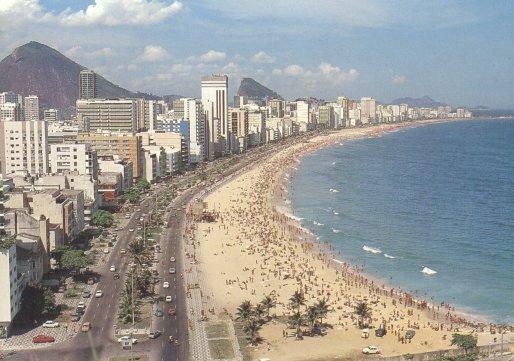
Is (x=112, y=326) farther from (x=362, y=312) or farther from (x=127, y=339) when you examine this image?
(x=362, y=312)

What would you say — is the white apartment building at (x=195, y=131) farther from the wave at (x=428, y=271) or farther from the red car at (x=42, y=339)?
the red car at (x=42, y=339)

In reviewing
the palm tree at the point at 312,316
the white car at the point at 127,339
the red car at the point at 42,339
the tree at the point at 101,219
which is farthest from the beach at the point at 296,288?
the red car at the point at 42,339

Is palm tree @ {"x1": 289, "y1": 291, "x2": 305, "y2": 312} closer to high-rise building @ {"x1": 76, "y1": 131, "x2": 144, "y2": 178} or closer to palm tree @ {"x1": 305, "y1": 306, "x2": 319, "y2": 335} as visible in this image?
palm tree @ {"x1": 305, "y1": 306, "x2": 319, "y2": 335}

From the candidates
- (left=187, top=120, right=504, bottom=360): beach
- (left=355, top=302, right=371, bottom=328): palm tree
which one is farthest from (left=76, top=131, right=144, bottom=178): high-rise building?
(left=355, top=302, right=371, bottom=328): palm tree

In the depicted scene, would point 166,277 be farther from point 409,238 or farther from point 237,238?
point 409,238

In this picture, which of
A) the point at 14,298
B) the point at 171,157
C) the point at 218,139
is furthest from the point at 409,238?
the point at 218,139

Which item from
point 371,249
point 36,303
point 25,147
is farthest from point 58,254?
point 25,147
